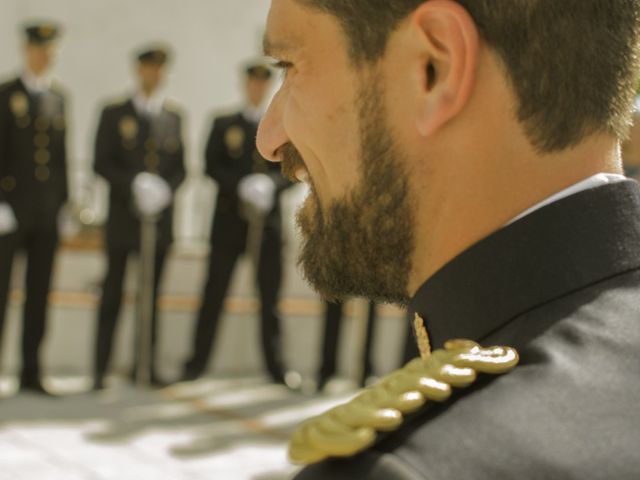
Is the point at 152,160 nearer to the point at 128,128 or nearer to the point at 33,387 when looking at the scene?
the point at 128,128

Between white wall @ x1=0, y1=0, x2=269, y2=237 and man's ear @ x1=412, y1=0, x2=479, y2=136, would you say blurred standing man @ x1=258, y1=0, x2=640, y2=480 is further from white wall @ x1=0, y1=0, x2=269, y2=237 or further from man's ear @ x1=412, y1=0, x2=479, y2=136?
white wall @ x1=0, y1=0, x2=269, y2=237

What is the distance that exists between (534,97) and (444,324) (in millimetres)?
201

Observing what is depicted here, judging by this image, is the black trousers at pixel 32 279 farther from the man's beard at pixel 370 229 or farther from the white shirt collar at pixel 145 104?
the man's beard at pixel 370 229

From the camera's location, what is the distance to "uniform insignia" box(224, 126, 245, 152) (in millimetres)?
6695

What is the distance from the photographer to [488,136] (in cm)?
92

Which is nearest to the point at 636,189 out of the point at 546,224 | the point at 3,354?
the point at 546,224

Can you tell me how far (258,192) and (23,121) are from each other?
1.33 metres

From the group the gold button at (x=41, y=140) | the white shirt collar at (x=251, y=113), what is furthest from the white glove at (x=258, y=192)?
the gold button at (x=41, y=140)

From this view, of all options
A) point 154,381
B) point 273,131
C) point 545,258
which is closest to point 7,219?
point 154,381

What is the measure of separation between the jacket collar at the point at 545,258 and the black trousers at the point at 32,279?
544 cm

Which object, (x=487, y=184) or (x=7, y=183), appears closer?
(x=487, y=184)

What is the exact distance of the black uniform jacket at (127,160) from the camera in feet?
20.9

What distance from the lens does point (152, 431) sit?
5332 mm

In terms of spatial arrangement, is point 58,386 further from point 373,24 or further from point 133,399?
point 373,24
